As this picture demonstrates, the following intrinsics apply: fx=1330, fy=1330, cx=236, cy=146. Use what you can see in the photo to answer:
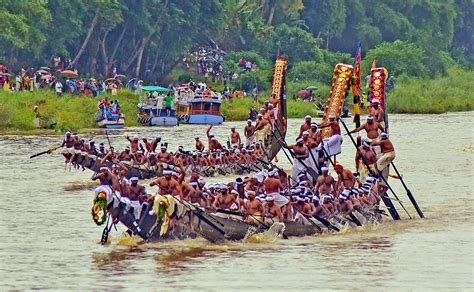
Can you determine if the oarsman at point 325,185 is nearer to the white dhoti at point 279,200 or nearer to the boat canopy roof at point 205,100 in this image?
the white dhoti at point 279,200

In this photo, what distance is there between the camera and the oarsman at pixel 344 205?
31203mm

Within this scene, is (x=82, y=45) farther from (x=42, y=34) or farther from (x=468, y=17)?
(x=468, y=17)

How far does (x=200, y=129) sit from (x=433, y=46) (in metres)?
47.7

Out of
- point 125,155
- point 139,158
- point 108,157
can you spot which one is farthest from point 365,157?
point 125,155

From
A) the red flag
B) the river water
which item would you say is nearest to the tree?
the river water

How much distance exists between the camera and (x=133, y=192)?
28.5 meters

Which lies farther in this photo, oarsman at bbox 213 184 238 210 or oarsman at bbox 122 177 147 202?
oarsman at bbox 213 184 238 210

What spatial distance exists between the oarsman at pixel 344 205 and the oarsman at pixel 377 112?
4.36 metres

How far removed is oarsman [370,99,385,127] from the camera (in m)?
35.2

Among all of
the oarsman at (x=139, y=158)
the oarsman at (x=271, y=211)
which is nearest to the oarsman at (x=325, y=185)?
the oarsman at (x=271, y=211)

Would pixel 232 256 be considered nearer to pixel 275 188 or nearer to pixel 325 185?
pixel 275 188

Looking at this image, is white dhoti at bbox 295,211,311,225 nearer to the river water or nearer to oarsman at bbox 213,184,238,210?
the river water

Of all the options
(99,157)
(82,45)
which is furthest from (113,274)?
(82,45)

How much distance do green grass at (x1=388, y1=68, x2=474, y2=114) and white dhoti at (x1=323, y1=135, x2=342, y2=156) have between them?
50.4 meters
